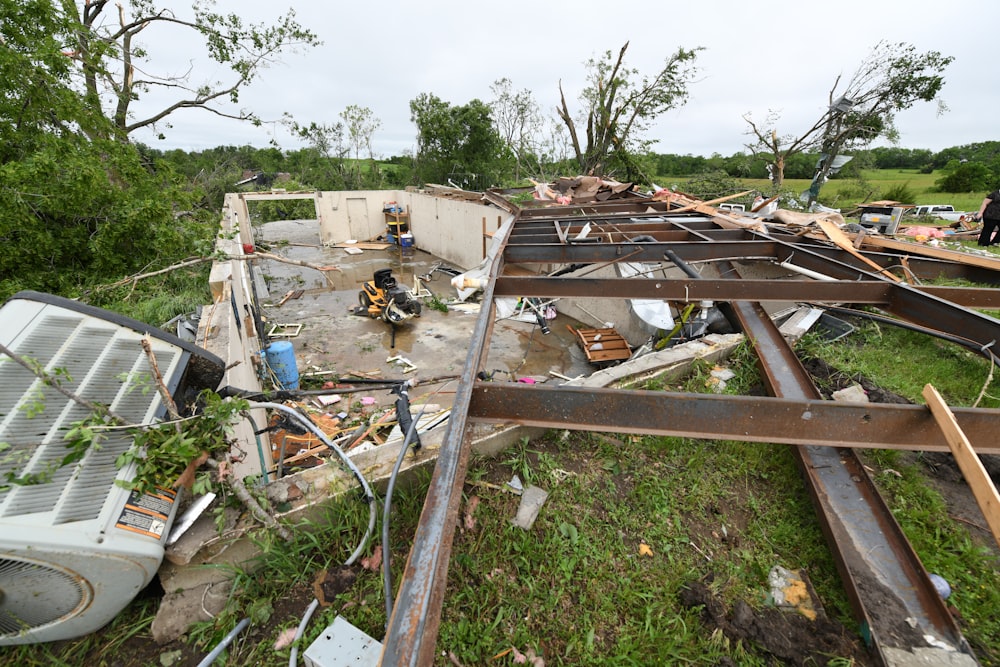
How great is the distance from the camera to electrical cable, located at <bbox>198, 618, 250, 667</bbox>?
1.57 meters

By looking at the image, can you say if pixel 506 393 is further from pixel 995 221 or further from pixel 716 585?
pixel 995 221

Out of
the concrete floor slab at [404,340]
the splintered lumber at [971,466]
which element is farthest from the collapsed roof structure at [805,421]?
the concrete floor slab at [404,340]

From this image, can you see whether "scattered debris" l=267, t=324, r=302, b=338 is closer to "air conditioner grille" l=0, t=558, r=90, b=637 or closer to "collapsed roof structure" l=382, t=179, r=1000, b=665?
"collapsed roof structure" l=382, t=179, r=1000, b=665

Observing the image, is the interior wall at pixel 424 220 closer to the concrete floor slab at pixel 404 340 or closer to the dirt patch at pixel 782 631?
the concrete floor slab at pixel 404 340

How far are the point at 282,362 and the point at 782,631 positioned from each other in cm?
613

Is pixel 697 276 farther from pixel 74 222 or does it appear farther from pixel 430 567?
pixel 74 222

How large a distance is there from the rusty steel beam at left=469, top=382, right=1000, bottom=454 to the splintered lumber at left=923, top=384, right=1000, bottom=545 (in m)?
0.10

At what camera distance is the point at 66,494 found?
133cm

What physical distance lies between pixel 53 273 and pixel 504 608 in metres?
6.25

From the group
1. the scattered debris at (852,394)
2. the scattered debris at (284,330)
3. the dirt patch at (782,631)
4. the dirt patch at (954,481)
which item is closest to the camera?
the dirt patch at (782,631)

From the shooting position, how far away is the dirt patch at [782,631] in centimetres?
164

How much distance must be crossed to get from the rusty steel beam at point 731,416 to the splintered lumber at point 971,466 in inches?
4.1

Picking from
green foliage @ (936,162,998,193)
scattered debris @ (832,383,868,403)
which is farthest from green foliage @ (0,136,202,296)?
Result: green foliage @ (936,162,998,193)

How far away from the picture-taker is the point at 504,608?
188cm
